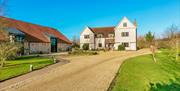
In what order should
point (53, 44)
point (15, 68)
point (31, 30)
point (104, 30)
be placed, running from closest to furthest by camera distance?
point (15, 68) < point (31, 30) < point (53, 44) < point (104, 30)

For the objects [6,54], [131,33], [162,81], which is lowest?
[162,81]

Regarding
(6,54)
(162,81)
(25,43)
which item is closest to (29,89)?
(6,54)

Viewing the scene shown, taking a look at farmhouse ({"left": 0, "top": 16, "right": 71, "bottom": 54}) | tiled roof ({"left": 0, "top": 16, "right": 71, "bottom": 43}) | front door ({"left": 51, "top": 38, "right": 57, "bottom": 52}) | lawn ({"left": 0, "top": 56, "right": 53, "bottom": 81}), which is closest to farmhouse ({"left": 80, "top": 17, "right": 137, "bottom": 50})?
farmhouse ({"left": 0, "top": 16, "right": 71, "bottom": 54})

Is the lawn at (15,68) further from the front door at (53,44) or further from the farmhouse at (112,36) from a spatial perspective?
the farmhouse at (112,36)

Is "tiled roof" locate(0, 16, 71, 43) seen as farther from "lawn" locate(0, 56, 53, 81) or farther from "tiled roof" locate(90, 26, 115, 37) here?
"lawn" locate(0, 56, 53, 81)

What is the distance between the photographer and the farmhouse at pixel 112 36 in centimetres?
5028

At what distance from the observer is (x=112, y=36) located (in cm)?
5500

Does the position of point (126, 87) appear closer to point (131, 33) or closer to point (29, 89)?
point (29, 89)

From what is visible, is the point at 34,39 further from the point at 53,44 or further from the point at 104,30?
the point at 104,30

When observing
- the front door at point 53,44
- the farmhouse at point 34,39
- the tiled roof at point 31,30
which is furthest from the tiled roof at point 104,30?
the tiled roof at point 31,30

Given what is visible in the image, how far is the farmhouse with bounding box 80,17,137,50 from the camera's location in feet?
165

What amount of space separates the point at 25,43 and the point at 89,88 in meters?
30.2

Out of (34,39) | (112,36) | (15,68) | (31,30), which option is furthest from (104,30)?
(15,68)

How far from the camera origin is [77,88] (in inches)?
406
